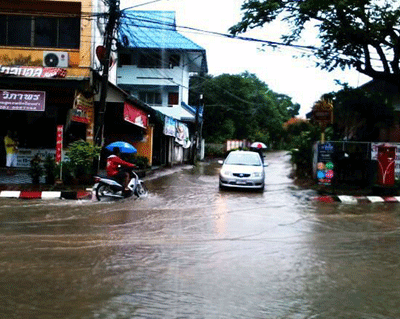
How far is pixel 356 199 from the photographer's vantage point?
50.5 feet

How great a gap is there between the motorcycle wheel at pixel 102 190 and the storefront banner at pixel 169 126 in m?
13.6

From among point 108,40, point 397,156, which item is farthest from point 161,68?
point 397,156

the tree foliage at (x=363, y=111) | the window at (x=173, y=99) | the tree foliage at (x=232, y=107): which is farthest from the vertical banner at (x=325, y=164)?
the tree foliage at (x=232, y=107)

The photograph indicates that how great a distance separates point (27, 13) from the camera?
1880 cm

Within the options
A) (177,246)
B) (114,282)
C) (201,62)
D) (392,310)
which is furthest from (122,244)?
(201,62)

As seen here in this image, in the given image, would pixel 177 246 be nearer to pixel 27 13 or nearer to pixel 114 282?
pixel 114 282

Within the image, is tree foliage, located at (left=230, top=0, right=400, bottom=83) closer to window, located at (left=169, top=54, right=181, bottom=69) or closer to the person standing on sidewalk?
the person standing on sidewalk

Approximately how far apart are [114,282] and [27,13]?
1625cm

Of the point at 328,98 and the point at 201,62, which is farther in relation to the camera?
the point at 201,62

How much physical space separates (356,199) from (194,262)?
33.7ft

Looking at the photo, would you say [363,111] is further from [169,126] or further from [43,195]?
[43,195]

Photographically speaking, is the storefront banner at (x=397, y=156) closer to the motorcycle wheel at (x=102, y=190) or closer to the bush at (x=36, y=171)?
the motorcycle wheel at (x=102, y=190)

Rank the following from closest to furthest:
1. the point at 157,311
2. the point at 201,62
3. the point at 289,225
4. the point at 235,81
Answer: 1. the point at 157,311
2. the point at 289,225
3. the point at 201,62
4. the point at 235,81

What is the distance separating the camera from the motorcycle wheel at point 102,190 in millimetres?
13375
